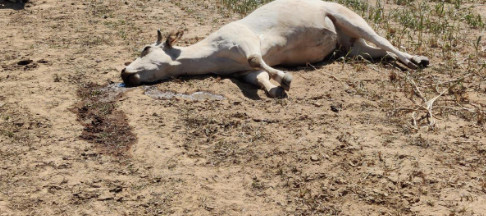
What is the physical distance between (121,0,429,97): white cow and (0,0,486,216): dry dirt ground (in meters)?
0.16

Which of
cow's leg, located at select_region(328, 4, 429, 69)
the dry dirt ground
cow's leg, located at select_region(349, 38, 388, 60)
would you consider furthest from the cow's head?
cow's leg, located at select_region(349, 38, 388, 60)

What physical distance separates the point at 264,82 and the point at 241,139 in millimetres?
1305

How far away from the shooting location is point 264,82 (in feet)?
21.1

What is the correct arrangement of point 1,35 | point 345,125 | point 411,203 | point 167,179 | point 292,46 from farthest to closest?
1. point 1,35
2. point 292,46
3. point 345,125
4. point 167,179
5. point 411,203

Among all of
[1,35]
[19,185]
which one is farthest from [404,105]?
[1,35]

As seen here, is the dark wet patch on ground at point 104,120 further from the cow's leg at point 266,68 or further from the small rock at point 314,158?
the small rock at point 314,158

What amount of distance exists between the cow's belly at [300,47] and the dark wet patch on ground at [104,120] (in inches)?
68.4

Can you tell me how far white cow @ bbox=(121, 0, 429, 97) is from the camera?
6.54 metres

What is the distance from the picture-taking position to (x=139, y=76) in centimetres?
645

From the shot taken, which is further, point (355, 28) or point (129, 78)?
point (355, 28)

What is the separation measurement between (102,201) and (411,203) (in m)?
2.20

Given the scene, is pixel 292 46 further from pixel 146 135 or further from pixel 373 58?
pixel 146 135

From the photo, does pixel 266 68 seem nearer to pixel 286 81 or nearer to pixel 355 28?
pixel 286 81

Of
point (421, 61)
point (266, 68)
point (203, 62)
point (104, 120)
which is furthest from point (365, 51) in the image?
point (104, 120)
